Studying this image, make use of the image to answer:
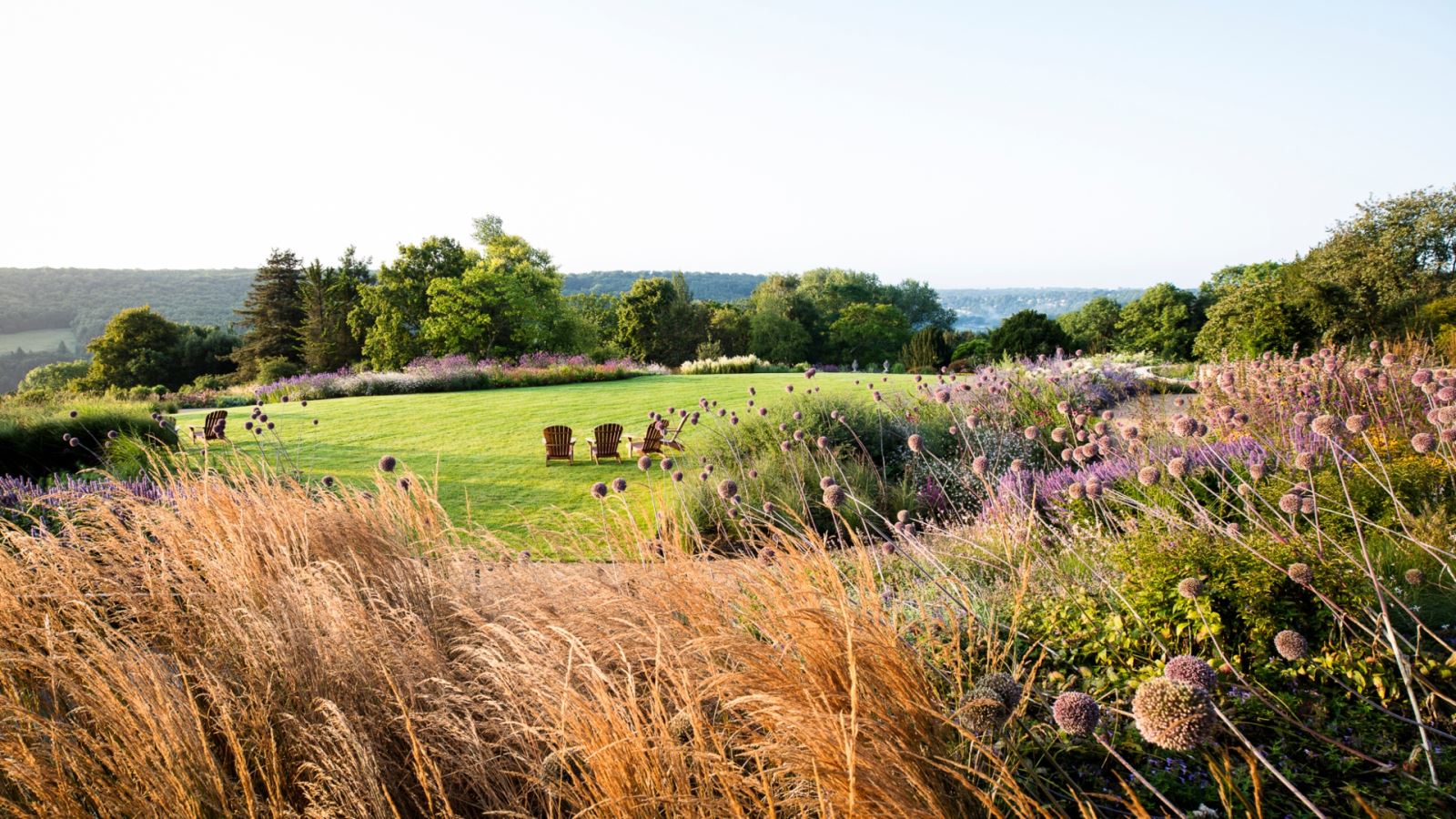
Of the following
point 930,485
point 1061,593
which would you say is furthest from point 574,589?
point 930,485

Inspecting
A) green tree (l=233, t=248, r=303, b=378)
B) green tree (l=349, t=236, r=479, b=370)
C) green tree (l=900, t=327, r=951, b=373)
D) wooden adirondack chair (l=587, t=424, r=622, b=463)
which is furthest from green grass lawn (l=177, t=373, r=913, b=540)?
green tree (l=233, t=248, r=303, b=378)

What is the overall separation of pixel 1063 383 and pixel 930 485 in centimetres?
448

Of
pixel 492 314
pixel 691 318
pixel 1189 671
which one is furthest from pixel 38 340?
pixel 1189 671

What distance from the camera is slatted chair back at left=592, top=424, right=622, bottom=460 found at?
36.2 feet

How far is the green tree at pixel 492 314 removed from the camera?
36.1 meters

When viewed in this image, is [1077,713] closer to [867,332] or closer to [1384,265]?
[1384,265]

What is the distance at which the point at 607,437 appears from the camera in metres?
11.0

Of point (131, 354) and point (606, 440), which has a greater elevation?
point (131, 354)

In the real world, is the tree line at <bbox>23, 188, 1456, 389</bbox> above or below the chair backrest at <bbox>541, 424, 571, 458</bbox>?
above

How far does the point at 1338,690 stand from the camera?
104 inches

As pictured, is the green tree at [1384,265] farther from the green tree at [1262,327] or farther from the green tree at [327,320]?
the green tree at [327,320]

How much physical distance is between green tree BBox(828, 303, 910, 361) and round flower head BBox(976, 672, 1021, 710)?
64833 mm

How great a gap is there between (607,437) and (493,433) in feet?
13.0

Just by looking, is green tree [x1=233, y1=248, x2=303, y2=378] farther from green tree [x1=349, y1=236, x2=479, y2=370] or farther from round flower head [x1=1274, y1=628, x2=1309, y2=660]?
round flower head [x1=1274, y1=628, x2=1309, y2=660]
